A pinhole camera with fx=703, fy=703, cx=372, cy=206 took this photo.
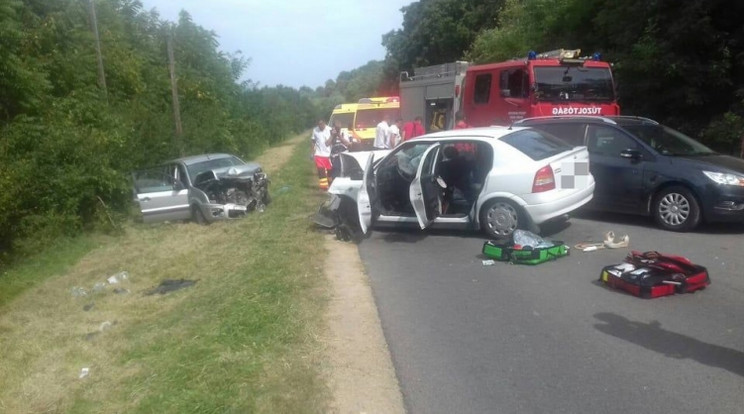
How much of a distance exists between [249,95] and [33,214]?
3022 cm

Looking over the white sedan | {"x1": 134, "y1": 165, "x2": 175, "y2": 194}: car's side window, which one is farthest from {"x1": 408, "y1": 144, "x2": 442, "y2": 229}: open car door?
{"x1": 134, "y1": 165, "x2": 175, "y2": 194}: car's side window

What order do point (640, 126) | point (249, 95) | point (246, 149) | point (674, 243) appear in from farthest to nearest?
point (249, 95)
point (246, 149)
point (640, 126)
point (674, 243)

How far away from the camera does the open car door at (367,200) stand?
9.95 metres

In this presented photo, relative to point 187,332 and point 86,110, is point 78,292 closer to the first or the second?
point 187,332

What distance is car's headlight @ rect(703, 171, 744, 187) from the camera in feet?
29.6

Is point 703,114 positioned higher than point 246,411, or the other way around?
point 703,114

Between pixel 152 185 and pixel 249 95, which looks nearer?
pixel 152 185

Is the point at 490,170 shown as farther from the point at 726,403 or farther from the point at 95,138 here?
the point at 95,138

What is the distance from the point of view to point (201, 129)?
26.2 meters

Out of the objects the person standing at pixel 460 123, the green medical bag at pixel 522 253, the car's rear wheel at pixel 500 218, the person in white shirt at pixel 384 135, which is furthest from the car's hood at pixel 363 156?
the person in white shirt at pixel 384 135

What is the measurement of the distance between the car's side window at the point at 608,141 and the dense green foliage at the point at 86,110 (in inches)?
440

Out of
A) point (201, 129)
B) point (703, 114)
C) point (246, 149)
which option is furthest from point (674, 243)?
point (246, 149)

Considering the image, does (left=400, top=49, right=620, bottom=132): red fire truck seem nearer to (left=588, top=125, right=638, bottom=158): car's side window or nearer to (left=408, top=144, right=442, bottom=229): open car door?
(left=588, top=125, right=638, bottom=158): car's side window

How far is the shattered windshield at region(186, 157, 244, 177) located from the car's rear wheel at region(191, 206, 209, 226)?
0.77 metres
